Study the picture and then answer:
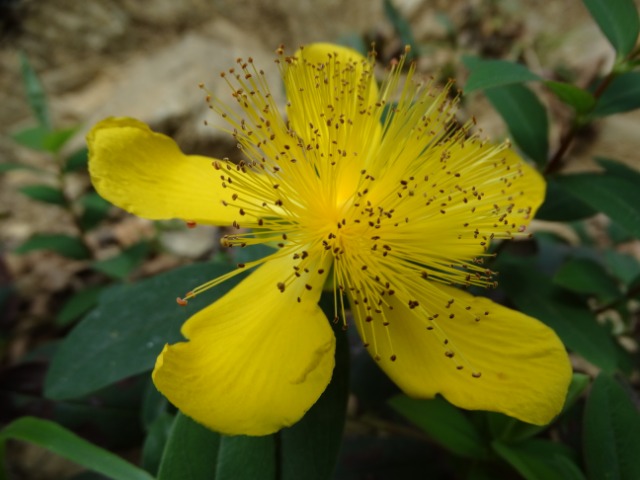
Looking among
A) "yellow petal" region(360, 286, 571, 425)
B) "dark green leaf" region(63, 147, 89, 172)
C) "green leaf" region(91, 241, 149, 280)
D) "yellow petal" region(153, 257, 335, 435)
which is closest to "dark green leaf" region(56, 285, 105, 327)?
"green leaf" region(91, 241, 149, 280)

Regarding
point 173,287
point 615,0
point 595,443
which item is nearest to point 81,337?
point 173,287

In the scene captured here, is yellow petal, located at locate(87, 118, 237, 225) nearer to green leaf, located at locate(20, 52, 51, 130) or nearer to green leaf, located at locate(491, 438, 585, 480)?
green leaf, located at locate(491, 438, 585, 480)

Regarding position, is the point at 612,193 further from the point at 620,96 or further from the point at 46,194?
the point at 46,194

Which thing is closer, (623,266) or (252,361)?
(252,361)

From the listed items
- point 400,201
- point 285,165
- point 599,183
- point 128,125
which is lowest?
point 599,183

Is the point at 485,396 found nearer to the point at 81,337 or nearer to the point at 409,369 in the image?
the point at 409,369

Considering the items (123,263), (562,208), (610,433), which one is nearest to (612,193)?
(562,208)
